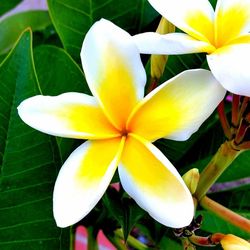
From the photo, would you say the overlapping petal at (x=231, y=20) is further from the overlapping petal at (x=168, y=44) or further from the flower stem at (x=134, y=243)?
the flower stem at (x=134, y=243)

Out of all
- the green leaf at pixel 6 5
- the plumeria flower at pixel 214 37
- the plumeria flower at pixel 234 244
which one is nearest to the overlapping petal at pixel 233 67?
the plumeria flower at pixel 214 37

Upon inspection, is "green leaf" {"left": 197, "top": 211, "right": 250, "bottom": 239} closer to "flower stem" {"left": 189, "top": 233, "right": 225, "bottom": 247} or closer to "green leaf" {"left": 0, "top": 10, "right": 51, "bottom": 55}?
"flower stem" {"left": 189, "top": 233, "right": 225, "bottom": 247}

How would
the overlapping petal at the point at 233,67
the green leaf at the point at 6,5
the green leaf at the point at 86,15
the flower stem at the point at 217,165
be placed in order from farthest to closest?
the green leaf at the point at 6,5 < the green leaf at the point at 86,15 < the flower stem at the point at 217,165 < the overlapping petal at the point at 233,67

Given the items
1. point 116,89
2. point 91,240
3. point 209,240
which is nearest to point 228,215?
point 209,240

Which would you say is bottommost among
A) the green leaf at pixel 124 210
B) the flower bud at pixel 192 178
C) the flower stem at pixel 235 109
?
the green leaf at pixel 124 210

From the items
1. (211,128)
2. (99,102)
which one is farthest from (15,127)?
(211,128)

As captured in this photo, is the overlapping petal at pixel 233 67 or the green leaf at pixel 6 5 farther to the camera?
the green leaf at pixel 6 5

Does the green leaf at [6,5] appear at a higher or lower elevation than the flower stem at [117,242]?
higher

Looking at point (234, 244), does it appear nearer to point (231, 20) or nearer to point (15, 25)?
point (231, 20)
